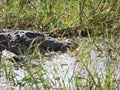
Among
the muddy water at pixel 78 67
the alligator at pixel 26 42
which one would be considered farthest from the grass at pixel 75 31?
the alligator at pixel 26 42

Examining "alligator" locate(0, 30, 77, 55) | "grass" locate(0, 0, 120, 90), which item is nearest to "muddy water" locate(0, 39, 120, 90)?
"grass" locate(0, 0, 120, 90)

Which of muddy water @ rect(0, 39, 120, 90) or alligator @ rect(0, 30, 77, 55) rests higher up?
alligator @ rect(0, 30, 77, 55)

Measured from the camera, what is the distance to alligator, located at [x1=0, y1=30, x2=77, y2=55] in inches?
128

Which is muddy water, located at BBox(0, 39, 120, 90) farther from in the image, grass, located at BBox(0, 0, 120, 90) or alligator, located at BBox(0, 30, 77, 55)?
alligator, located at BBox(0, 30, 77, 55)

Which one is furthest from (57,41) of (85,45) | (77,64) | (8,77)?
(8,77)

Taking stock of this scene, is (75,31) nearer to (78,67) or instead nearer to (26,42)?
(26,42)

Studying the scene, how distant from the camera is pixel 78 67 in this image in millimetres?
2771

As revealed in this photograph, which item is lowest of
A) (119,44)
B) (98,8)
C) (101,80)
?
(101,80)

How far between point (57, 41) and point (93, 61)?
0.47 metres

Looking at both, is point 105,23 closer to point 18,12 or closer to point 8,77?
point 18,12

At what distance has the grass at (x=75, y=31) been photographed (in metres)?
2.59

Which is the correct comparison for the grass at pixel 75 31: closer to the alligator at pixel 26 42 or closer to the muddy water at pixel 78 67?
the muddy water at pixel 78 67

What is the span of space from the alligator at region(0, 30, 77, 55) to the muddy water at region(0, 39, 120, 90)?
0.34 feet

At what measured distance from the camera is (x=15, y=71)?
2.91 metres
